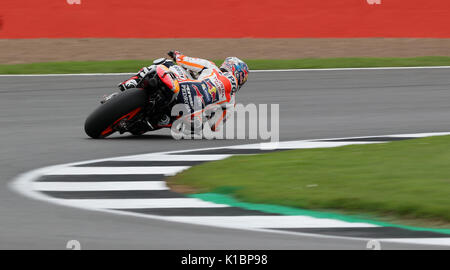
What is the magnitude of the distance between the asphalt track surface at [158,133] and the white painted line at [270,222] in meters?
0.22

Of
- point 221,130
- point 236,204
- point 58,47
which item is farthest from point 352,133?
point 58,47

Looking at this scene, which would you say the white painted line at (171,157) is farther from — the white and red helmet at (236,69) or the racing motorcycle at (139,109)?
the white and red helmet at (236,69)

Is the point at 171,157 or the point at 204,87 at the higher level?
the point at 204,87

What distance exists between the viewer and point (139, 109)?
1180cm

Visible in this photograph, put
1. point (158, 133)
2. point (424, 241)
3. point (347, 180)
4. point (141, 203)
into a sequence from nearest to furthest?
point (424, 241), point (141, 203), point (347, 180), point (158, 133)

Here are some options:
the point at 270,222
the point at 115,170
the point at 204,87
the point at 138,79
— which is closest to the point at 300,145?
the point at 204,87

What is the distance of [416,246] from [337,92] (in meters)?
10.8

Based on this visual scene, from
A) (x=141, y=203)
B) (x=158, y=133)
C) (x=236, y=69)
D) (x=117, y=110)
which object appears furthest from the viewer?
(x=158, y=133)

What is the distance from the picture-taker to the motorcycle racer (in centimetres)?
1190

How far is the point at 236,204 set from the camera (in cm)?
806

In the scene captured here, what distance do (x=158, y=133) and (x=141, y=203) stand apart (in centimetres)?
496

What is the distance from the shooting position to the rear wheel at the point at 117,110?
1166 centimetres

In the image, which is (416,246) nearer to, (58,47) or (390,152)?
(390,152)
